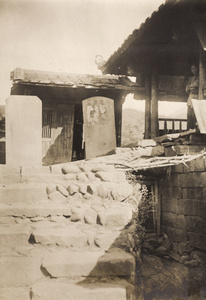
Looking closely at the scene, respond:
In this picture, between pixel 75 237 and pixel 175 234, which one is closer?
pixel 75 237

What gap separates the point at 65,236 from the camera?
2.60m

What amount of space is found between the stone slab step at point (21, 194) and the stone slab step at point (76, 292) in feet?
3.61

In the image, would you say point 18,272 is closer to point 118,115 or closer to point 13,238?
point 13,238

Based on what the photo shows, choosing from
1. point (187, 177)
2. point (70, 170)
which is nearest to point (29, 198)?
point (70, 170)

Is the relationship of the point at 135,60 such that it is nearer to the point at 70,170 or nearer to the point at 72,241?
the point at 70,170

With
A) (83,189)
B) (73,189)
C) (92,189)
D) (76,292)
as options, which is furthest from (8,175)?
(76,292)

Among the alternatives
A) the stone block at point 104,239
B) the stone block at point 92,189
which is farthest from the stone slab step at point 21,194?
the stone block at point 104,239

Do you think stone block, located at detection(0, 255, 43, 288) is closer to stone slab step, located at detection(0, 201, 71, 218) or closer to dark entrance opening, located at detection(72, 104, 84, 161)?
stone slab step, located at detection(0, 201, 71, 218)

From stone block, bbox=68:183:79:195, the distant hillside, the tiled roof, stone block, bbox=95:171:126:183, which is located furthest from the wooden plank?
the distant hillside

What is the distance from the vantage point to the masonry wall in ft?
21.2

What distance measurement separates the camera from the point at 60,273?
2.34 meters

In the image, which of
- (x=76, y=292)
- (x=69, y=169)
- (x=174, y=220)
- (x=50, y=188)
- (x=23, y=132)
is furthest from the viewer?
(x=174, y=220)

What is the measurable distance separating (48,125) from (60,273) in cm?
678

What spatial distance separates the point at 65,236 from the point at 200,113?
175 inches
